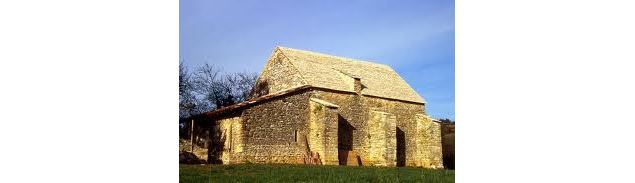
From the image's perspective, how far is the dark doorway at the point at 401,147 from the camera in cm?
1177

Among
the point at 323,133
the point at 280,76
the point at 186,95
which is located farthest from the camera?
the point at 280,76

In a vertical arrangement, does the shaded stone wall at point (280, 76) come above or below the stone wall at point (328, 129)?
above

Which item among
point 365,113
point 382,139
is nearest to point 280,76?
point 365,113

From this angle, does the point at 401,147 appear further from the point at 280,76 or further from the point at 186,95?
the point at 186,95

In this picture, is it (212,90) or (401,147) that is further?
(401,147)

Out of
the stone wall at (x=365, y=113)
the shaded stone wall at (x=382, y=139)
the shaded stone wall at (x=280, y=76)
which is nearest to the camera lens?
the shaded stone wall at (x=382, y=139)

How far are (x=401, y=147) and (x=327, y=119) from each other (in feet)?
5.56

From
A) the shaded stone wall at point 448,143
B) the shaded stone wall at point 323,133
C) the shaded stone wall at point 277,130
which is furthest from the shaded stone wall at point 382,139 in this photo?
the shaded stone wall at point 448,143

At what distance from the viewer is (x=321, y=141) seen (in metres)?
11.5

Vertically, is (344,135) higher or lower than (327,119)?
lower

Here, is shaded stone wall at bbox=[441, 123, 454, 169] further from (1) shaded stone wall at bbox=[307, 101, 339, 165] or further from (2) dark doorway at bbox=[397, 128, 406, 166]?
(2) dark doorway at bbox=[397, 128, 406, 166]

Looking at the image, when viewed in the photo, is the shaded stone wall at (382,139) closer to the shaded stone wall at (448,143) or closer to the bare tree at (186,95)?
the shaded stone wall at (448,143)

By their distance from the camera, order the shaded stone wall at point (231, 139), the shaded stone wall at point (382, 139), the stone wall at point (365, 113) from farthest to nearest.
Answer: the stone wall at point (365, 113), the shaded stone wall at point (382, 139), the shaded stone wall at point (231, 139)

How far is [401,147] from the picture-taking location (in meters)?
12.2
